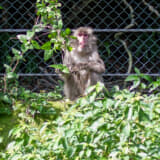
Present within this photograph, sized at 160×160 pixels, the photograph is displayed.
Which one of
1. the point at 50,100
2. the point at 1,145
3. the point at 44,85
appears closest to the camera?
the point at 1,145

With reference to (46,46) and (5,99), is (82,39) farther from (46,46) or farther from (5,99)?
(46,46)

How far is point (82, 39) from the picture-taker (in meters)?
4.26

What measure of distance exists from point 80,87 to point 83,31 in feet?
2.05

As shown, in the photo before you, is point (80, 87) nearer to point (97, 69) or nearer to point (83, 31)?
point (97, 69)

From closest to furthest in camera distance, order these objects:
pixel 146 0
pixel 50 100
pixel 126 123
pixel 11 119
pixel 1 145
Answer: pixel 126 123, pixel 1 145, pixel 11 119, pixel 50 100, pixel 146 0

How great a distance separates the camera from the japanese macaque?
412 centimetres

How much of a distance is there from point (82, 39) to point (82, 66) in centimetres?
33

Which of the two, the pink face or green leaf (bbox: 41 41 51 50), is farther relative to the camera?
the pink face

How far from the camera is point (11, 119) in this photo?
3.76 meters

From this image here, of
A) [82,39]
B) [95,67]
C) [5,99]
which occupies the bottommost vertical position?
[5,99]

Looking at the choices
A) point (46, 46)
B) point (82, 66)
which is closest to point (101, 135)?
point (46, 46)

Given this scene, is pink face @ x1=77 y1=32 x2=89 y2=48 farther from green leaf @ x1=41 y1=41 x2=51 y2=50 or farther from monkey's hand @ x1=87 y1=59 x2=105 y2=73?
green leaf @ x1=41 y1=41 x2=51 y2=50

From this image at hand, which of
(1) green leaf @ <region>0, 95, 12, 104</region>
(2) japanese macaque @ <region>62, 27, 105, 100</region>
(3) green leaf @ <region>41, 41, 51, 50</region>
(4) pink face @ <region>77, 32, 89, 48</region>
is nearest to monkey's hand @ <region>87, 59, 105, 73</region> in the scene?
(2) japanese macaque @ <region>62, 27, 105, 100</region>

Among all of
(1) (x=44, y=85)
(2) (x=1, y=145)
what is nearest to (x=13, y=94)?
(2) (x=1, y=145)
